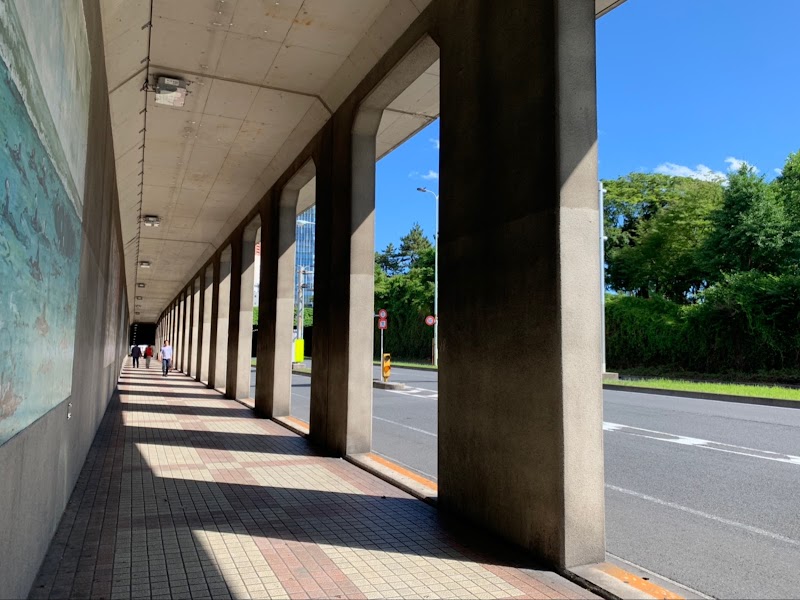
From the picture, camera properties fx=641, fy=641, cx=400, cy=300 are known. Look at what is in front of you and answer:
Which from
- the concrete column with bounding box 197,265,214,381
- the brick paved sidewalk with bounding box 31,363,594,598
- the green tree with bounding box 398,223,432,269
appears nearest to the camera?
the brick paved sidewalk with bounding box 31,363,594,598

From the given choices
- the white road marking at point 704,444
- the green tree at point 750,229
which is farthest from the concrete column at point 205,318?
the green tree at point 750,229

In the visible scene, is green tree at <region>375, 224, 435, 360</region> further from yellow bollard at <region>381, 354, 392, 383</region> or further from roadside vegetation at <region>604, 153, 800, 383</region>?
yellow bollard at <region>381, 354, 392, 383</region>

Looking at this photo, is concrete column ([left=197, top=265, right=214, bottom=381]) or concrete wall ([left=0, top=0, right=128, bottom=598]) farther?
concrete column ([left=197, top=265, right=214, bottom=381])

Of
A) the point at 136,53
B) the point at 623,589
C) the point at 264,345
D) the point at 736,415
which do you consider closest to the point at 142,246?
the point at 264,345

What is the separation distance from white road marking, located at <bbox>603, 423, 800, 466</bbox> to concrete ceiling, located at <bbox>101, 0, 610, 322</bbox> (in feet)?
20.0

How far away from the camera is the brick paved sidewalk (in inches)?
148

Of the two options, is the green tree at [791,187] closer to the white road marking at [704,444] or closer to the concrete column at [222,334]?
the white road marking at [704,444]

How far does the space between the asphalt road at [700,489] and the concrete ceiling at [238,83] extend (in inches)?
188

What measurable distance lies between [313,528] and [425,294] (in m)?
46.8

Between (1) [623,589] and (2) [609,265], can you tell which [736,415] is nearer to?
(1) [623,589]

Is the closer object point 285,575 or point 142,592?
point 142,592

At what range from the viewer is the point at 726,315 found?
94.5ft

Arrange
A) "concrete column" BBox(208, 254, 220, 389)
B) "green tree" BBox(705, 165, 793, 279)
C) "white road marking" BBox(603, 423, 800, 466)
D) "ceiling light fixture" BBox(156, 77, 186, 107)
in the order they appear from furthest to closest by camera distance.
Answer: "green tree" BBox(705, 165, 793, 279)
"concrete column" BBox(208, 254, 220, 389)
"white road marking" BBox(603, 423, 800, 466)
"ceiling light fixture" BBox(156, 77, 186, 107)

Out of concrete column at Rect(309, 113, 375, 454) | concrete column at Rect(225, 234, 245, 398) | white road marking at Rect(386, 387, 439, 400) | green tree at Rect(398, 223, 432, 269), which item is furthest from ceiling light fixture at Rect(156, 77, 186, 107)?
green tree at Rect(398, 223, 432, 269)
